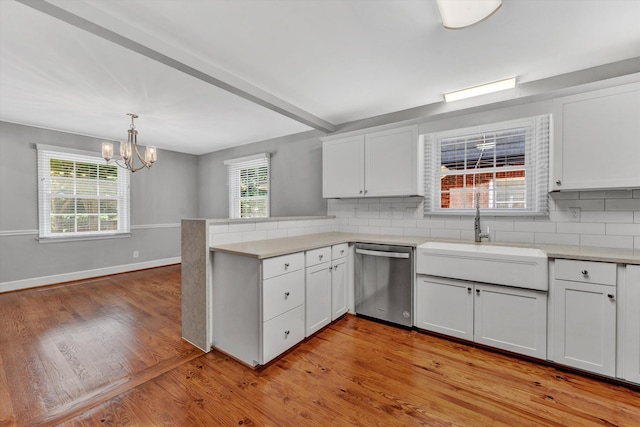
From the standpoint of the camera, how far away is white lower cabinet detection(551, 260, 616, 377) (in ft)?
6.20

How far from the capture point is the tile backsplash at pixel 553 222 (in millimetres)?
2322

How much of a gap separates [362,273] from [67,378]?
2.51 meters

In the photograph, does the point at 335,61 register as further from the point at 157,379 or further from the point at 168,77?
the point at 157,379

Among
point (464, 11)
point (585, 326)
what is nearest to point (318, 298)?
point (585, 326)

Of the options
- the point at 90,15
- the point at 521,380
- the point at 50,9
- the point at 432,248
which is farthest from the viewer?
the point at 432,248

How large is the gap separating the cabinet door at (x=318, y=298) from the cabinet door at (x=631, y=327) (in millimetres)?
2141

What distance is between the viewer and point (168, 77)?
2.69 m

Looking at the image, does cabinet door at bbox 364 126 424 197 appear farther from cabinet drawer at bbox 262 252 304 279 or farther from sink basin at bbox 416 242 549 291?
cabinet drawer at bbox 262 252 304 279

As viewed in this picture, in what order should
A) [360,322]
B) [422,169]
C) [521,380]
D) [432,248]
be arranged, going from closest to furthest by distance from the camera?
1. [521,380]
2. [432,248]
3. [360,322]
4. [422,169]

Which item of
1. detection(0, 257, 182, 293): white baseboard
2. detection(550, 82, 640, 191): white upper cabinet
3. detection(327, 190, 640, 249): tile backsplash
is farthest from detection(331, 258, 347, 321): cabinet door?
detection(0, 257, 182, 293): white baseboard

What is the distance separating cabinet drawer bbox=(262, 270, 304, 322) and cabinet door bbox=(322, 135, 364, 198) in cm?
147

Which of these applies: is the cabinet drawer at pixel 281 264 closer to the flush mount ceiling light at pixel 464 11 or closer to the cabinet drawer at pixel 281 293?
the cabinet drawer at pixel 281 293

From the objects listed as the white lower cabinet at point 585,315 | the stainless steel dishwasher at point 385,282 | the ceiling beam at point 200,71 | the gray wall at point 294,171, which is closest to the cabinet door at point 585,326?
the white lower cabinet at point 585,315

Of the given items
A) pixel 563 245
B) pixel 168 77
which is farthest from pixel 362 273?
pixel 168 77
